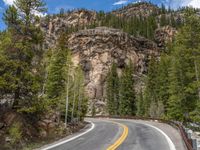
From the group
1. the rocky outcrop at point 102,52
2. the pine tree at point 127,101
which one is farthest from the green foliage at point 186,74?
the rocky outcrop at point 102,52

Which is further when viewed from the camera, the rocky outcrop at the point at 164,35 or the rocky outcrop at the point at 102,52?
the rocky outcrop at the point at 164,35

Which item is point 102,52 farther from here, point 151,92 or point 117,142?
point 117,142

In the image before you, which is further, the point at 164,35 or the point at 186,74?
the point at 164,35

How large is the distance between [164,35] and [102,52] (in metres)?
40.2

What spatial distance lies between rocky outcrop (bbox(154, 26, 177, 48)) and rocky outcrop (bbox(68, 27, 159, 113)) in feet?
56.4

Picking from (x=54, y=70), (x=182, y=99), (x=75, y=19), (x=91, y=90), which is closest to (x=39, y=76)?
(x=54, y=70)

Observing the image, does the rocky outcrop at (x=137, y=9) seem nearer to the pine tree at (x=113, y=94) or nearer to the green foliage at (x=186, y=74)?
the pine tree at (x=113, y=94)

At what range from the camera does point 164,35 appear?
118 m

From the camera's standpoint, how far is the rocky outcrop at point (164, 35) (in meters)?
114

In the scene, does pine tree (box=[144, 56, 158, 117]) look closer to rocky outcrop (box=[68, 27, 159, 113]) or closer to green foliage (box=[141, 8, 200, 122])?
green foliage (box=[141, 8, 200, 122])

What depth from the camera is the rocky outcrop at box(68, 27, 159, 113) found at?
288 feet

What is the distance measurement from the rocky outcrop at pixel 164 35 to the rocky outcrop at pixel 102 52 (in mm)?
17195

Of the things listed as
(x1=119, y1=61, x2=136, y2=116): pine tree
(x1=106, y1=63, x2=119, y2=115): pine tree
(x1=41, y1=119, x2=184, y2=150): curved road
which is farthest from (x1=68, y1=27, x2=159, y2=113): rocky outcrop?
(x1=41, y1=119, x2=184, y2=150): curved road

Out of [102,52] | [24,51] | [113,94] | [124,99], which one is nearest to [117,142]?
[24,51]
